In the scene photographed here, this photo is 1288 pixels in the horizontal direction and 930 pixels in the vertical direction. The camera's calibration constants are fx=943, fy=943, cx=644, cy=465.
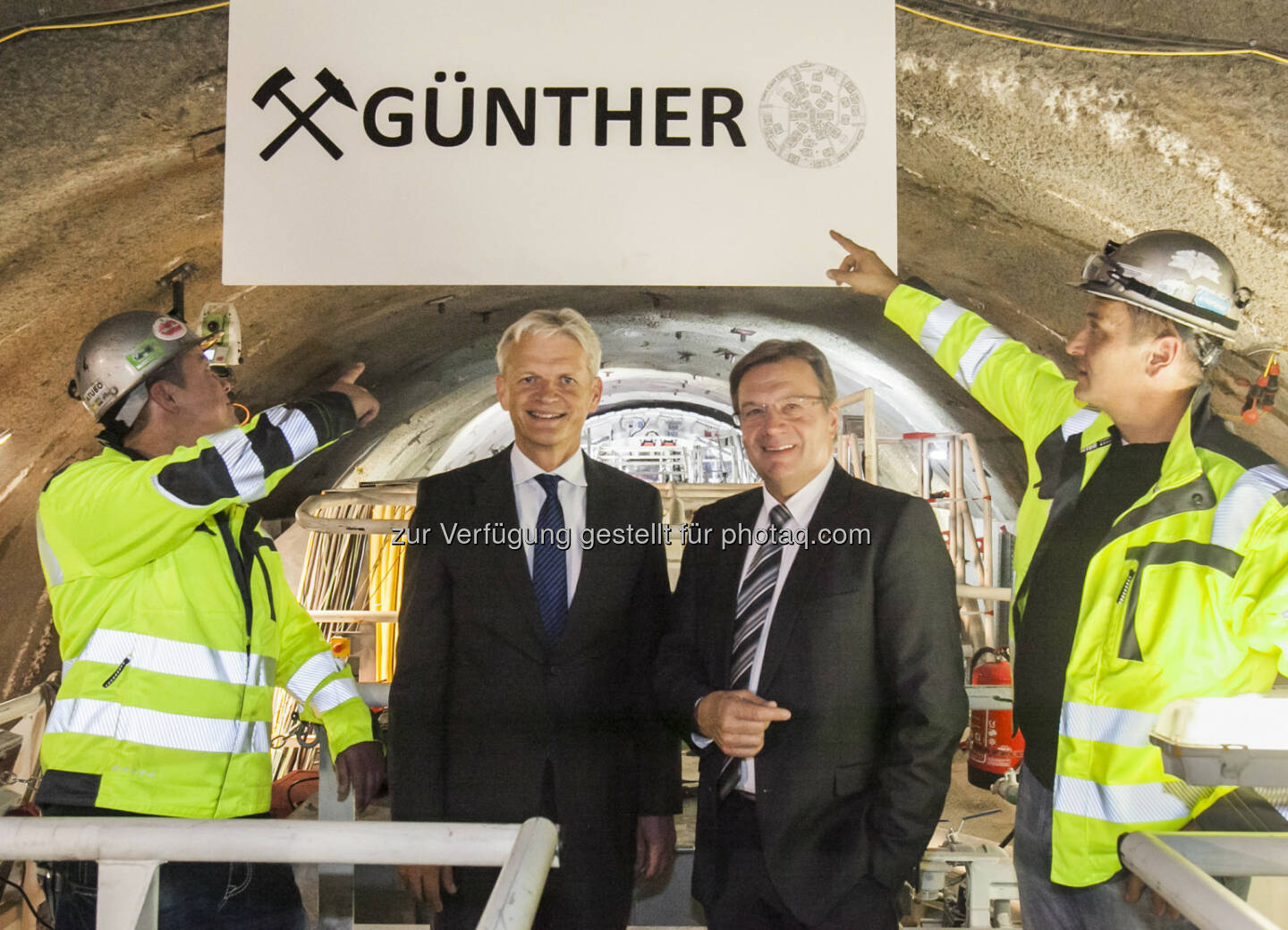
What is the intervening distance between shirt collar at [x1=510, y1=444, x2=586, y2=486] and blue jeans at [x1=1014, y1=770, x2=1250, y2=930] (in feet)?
4.07

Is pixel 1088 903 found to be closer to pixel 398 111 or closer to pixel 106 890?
pixel 106 890

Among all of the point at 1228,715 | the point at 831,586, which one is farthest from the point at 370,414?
the point at 1228,715

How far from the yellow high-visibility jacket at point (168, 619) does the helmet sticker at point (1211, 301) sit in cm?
191

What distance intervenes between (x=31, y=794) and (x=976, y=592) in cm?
277

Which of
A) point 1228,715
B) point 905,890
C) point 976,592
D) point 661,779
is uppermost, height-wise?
point 976,592

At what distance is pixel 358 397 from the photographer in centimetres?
227

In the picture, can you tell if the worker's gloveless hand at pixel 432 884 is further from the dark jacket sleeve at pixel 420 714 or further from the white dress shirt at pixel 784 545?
the white dress shirt at pixel 784 545

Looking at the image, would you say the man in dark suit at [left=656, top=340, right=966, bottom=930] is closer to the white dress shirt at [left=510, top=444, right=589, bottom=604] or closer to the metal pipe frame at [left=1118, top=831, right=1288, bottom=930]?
the white dress shirt at [left=510, top=444, right=589, bottom=604]

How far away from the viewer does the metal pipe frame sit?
1.29 meters

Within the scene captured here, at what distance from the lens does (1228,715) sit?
1768 millimetres

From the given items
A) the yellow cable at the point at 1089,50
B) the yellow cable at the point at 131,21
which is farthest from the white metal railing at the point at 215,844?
the yellow cable at the point at 1089,50

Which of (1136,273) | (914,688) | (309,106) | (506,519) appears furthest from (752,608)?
(309,106)

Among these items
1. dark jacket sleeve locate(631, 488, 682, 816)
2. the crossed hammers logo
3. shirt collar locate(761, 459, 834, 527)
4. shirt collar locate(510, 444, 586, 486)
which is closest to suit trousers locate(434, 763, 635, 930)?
dark jacket sleeve locate(631, 488, 682, 816)

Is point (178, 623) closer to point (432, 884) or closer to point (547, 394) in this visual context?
point (432, 884)
